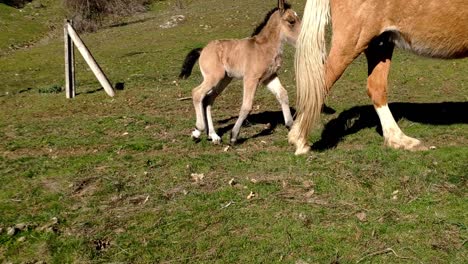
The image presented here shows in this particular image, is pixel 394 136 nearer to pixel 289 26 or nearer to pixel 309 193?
pixel 309 193

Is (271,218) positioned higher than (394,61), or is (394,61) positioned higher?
(271,218)

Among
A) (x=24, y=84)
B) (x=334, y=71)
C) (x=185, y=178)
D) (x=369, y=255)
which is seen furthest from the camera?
(x=24, y=84)

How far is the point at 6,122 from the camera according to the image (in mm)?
11141

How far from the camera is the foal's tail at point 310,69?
6695 millimetres

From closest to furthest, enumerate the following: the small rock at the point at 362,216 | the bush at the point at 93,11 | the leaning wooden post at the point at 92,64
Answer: the small rock at the point at 362,216
the leaning wooden post at the point at 92,64
the bush at the point at 93,11

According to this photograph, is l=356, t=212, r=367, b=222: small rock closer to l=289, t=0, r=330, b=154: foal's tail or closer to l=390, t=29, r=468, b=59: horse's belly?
l=289, t=0, r=330, b=154: foal's tail

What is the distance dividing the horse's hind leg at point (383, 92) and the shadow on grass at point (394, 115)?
2.50ft

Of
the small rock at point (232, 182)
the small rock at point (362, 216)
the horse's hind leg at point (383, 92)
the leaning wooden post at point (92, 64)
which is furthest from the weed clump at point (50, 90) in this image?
the small rock at point (362, 216)

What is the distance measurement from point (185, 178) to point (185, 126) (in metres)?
3.21

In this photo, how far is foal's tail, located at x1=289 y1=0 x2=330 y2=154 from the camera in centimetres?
670

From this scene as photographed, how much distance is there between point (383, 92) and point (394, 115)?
5.98 feet

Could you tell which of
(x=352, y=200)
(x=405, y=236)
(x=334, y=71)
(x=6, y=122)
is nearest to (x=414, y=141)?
(x=334, y=71)

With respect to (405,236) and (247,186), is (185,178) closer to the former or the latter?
(247,186)

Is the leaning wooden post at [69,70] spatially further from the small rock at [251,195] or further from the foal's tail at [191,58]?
the small rock at [251,195]
